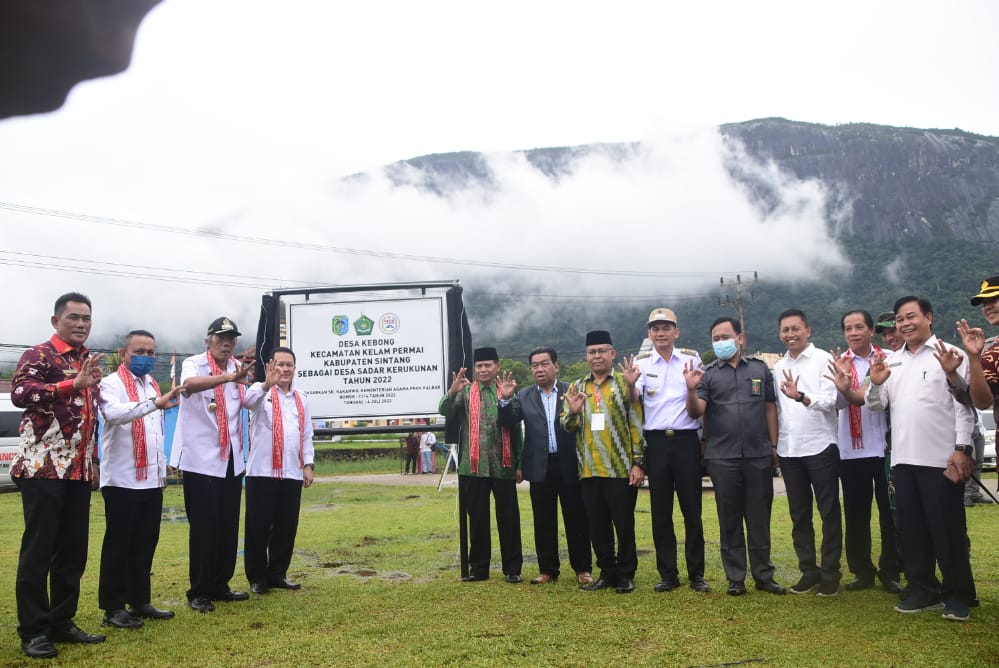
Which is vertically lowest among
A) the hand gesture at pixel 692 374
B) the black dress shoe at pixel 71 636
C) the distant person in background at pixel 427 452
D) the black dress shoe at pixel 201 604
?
the distant person in background at pixel 427 452

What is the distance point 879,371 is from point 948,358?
0.52 meters

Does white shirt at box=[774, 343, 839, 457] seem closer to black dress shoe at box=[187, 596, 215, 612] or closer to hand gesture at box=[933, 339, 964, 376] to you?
hand gesture at box=[933, 339, 964, 376]

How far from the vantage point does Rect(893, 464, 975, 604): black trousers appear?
4.81 meters

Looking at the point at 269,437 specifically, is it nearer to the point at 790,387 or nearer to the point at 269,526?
the point at 269,526

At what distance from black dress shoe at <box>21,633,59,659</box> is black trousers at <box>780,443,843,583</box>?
4.71 m

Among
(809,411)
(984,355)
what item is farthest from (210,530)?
(984,355)

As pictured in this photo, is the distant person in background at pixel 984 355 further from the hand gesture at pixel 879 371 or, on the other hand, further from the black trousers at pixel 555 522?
the black trousers at pixel 555 522

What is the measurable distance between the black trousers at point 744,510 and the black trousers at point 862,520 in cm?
56

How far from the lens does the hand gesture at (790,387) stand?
226 inches

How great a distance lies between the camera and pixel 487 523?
22.4ft

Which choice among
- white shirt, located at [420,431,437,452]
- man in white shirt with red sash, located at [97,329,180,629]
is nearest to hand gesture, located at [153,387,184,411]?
man in white shirt with red sash, located at [97,329,180,629]

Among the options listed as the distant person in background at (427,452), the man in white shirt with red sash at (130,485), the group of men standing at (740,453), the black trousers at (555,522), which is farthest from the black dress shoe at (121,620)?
the distant person in background at (427,452)

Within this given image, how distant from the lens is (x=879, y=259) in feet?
347

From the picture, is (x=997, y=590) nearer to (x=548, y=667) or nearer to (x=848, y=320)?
(x=848, y=320)
